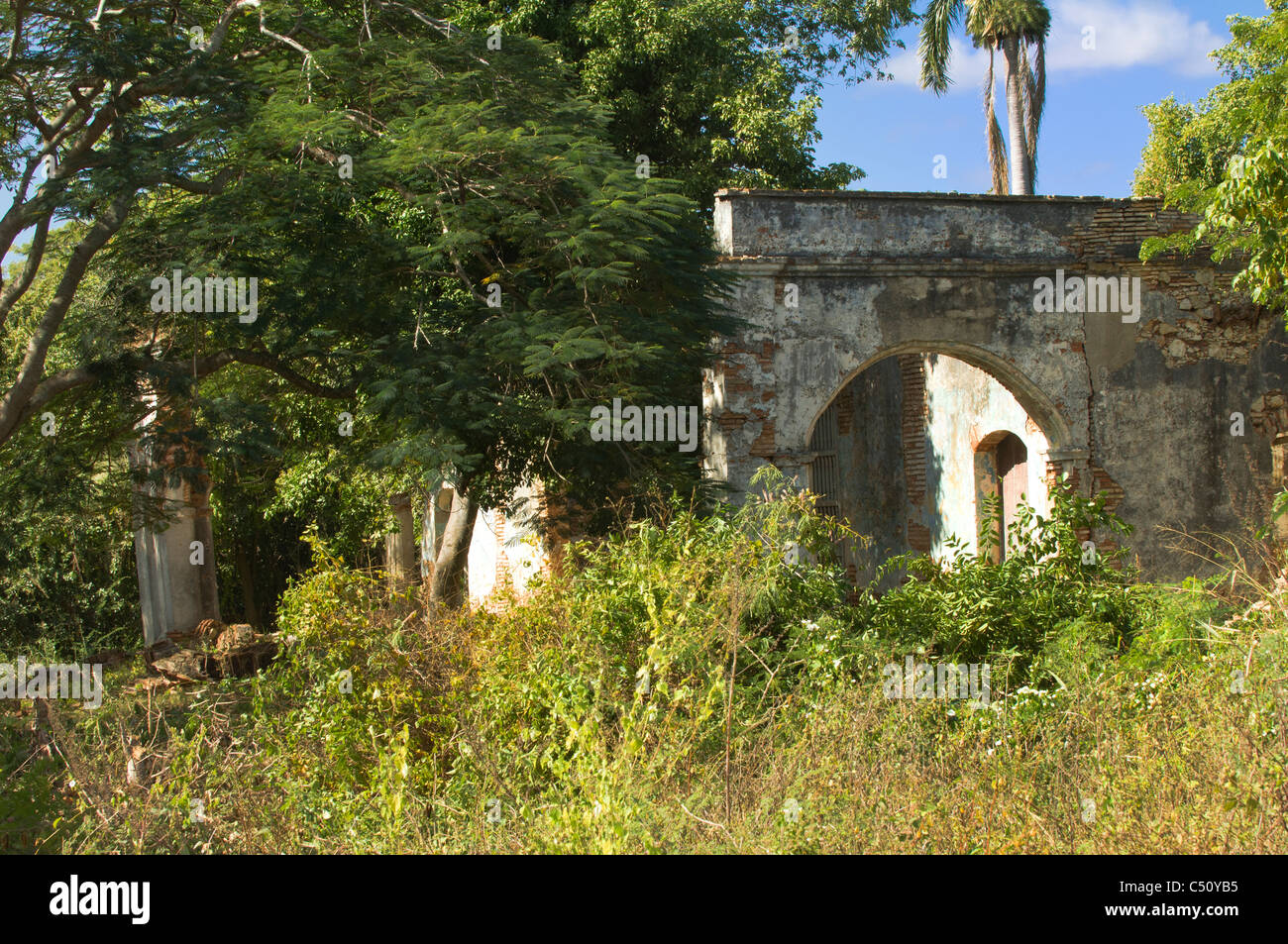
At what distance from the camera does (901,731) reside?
222 inches

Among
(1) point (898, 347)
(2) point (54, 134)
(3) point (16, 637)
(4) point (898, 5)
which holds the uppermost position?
(4) point (898, 5)

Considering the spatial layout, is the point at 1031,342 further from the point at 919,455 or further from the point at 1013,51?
the point at 1013,51

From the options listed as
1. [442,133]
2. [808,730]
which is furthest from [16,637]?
[808,730]

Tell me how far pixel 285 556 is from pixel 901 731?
45.3 feet

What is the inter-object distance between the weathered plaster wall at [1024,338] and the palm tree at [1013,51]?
9018 mm

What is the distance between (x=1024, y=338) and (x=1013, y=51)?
37.8ft

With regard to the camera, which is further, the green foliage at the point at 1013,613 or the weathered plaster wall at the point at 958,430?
the weathered plaster wall at the point at 958,430

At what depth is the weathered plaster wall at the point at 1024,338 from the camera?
1134 cm

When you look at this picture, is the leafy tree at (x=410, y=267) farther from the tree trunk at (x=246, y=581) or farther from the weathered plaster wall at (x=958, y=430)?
the tree trunk at (x=246, y=581)

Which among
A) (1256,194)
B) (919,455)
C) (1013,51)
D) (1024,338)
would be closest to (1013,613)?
(1256,194)

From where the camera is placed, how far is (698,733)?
5.50 meters

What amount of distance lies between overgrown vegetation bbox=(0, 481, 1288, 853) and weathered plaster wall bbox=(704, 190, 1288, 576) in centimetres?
396

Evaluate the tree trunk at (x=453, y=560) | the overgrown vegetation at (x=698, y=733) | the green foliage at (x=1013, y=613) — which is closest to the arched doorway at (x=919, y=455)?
the tree trunk at (x=453, y=560)
